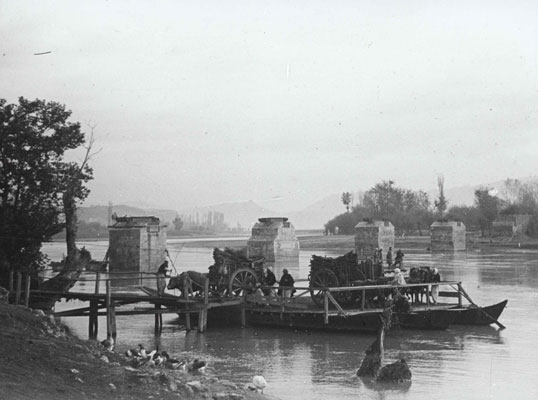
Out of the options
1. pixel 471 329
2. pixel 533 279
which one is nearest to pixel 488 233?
pixel 533 279

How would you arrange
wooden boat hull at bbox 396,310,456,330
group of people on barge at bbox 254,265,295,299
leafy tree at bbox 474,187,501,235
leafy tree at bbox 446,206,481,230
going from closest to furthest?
wooden boat hull at bbox 396,310,456,330, group of people on barge at bbox 254,265,295,299, leafy tree at bbox 474,187,501,235, leafy tree at bbox 446,206,481,230

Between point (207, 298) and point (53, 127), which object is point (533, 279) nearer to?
point (207, 298)

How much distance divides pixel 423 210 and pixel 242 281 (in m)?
68.9

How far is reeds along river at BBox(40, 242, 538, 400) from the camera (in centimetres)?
1162

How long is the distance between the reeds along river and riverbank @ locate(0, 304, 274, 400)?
2346 millimetres

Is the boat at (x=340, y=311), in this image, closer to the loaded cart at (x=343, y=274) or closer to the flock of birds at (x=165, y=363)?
the loaded cart at (x=343, y=274)

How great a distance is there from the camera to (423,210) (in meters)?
85.8

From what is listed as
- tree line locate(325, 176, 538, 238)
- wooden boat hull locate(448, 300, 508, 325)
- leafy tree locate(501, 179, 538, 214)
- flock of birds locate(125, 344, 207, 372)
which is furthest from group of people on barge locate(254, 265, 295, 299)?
leafy tree locate(501, 179, 538, 214)

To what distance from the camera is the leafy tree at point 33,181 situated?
750 inches

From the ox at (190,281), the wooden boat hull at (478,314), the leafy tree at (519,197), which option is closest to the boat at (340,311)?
the wooden boat hull at (478,314)

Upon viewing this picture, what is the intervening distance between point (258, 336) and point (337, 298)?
2549 mm

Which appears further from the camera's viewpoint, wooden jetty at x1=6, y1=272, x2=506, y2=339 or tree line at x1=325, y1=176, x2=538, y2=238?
tree line at x1=325, y1=176, x2=538, y2=238

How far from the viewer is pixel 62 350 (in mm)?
9891

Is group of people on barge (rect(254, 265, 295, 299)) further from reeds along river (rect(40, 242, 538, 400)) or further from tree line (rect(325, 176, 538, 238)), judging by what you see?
tree line (rect(325, 176, 538, 238))
